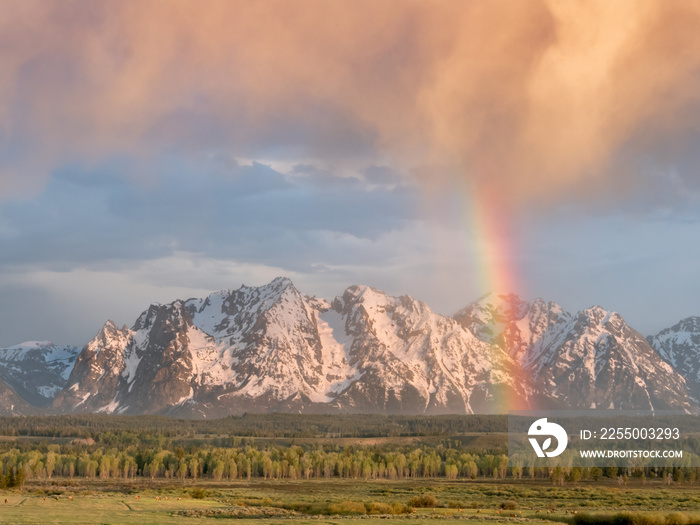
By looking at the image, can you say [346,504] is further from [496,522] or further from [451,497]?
[451,497]

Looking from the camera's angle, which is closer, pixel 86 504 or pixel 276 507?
pixel 86 504

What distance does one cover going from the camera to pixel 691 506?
151 meters

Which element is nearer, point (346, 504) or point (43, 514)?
point (43, 514)

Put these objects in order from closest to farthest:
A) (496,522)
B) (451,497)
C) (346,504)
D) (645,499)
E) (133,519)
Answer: (133,519) < (496,522) < (346,504) < (645,499) < (451,497)

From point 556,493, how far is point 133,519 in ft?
363

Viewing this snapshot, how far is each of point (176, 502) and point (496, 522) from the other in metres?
58.6

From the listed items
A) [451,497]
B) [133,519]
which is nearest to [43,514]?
[133,519]

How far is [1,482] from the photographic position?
648 feet

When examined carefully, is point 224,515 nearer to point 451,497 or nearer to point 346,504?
point 346,504

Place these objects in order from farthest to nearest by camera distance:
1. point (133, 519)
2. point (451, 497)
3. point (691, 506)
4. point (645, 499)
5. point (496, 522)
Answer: point (451, 497) < point (645, 499) < point (691, 506) < point (496, 522) < point (133, 519)

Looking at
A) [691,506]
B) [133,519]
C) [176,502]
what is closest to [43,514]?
[133,519]

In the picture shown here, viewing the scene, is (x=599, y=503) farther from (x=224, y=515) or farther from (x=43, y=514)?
(x=43, y=514)

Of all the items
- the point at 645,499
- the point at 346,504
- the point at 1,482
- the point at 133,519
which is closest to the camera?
the point at 133,519

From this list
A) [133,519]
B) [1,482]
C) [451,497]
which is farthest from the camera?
[1,482]
